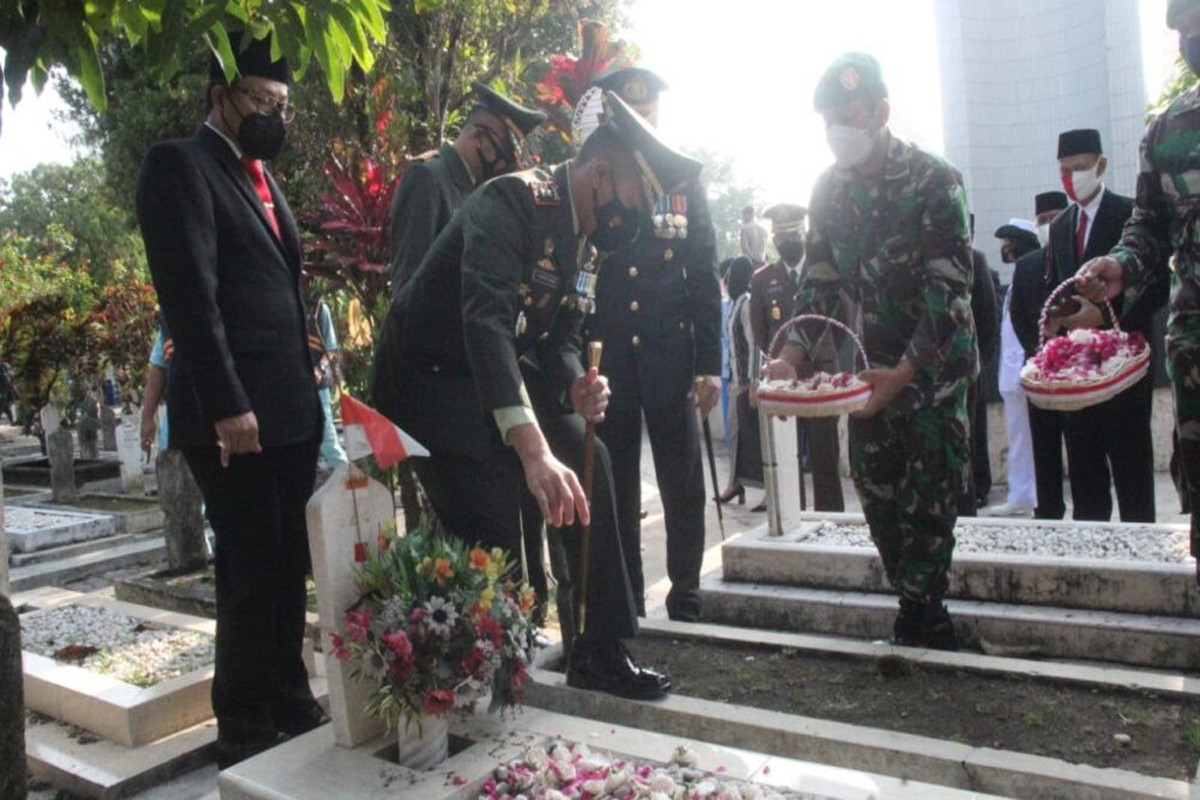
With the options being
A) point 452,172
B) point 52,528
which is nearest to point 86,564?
point 52,528

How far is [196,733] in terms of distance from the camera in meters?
3.81

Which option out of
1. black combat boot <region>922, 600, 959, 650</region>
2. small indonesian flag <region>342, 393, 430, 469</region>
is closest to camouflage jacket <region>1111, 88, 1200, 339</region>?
black combat boot <region>922, 600, 959, 650</region>

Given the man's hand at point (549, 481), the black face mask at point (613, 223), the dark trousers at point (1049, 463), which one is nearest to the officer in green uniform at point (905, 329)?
the black face mask at point (613, 223)

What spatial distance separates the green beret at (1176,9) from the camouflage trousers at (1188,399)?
0.96 meters

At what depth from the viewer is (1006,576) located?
438 cm

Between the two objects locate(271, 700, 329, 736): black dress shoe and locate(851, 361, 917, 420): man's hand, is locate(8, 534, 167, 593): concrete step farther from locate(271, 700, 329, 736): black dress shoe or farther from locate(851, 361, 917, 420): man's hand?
locate(851, 361, 917, 420): man's hand

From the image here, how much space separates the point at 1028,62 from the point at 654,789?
40.8ft

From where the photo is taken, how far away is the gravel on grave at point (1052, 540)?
14.7ft

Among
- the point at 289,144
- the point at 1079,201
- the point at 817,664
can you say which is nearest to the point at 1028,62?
the point at 1079,201

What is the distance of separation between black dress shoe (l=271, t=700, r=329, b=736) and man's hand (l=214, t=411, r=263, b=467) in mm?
999

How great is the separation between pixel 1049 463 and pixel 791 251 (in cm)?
225

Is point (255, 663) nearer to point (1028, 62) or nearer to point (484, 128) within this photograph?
point (484, 128)

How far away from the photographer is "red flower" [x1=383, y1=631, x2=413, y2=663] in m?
2.65

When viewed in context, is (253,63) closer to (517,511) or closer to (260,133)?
(260,133)
